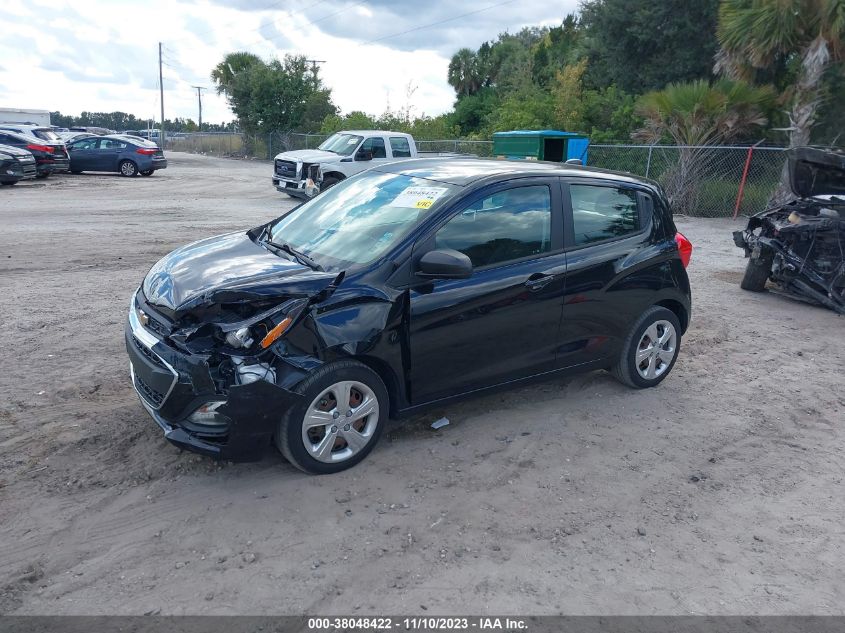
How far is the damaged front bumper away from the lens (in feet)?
12.2

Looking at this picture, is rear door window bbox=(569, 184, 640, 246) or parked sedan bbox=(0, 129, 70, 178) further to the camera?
parked sedan bbox=(0, 129, 70, 178)

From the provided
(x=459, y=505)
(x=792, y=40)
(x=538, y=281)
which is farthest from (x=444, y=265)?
(x=792, y=40)

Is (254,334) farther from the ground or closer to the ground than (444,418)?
farther from the ground

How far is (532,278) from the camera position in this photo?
187 inches

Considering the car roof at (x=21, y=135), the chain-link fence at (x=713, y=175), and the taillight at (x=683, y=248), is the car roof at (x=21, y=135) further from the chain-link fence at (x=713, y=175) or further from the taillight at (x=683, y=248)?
the taillight at (x=683, y=248)

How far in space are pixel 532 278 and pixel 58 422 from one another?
3.31 m

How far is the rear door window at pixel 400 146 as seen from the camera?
18.7 meters

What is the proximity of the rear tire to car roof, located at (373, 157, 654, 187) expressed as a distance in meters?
4.31

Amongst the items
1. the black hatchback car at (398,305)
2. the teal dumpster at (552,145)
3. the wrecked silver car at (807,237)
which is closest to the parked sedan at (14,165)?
the teal dumpster at (552,145)

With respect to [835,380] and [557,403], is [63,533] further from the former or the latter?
[835,380]

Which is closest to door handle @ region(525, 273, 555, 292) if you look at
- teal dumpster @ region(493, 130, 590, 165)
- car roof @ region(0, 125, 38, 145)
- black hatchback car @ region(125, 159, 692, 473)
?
black hatchback car @ region(125, 159, 692, 473)

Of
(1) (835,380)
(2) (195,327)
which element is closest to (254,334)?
(2) (195,327)

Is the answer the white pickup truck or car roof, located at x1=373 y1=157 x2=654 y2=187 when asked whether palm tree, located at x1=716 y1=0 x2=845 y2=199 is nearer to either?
the white pickup truck

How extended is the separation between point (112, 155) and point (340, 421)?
80.9ft
